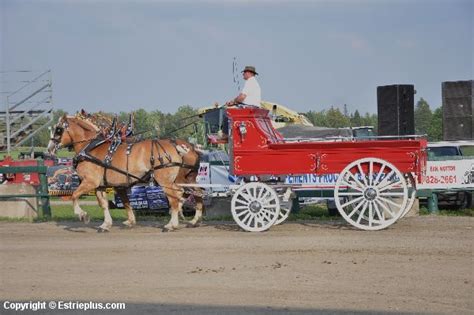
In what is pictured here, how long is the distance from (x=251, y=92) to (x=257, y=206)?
202 centimetres

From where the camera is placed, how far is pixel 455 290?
8406mm

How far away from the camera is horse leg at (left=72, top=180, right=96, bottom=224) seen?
1404 centimetres

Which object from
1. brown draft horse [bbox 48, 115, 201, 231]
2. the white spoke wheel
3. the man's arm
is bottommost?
the white spoke wheel

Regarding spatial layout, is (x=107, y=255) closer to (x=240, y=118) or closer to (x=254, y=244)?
(x=254, y=244)

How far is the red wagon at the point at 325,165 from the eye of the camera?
43.2ft

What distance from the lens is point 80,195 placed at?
14211mm

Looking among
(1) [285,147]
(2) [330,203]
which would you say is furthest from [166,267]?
(2) [330,203]

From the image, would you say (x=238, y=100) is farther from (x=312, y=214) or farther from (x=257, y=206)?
(x=312, y=214)

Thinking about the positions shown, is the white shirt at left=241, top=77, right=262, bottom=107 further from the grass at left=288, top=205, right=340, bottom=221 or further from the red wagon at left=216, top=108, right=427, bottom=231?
the grass at left=288, top=205, right=340, bottom=221

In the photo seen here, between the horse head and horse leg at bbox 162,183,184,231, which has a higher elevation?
the horse head

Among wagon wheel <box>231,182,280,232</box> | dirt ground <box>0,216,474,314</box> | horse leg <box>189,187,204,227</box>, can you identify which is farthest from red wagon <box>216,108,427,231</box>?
horse leg <box>189,187,204,227</box>

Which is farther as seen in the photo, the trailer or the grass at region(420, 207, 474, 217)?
the grass at region(420, 207, 474, 217)

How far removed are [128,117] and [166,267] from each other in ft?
20.2

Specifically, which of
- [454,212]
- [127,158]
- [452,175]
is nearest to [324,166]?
[127,158]
